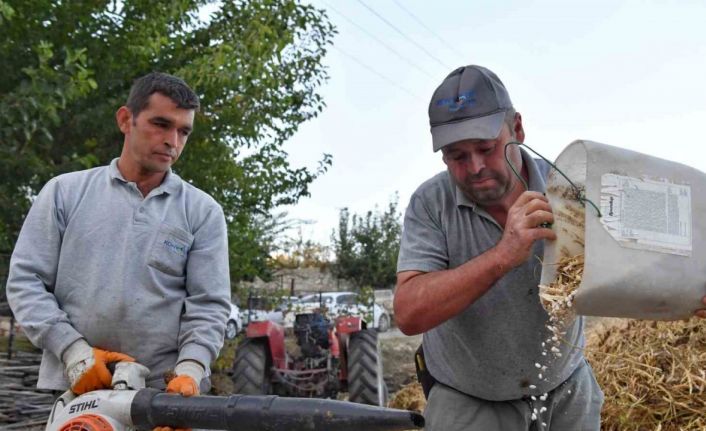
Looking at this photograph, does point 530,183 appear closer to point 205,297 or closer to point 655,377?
point 205,297

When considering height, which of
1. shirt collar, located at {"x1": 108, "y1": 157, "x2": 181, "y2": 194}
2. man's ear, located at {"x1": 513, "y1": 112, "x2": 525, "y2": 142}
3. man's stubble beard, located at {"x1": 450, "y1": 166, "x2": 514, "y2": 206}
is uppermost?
man's ear, located at {"x1": 513, "y1": 112, "x2": 525, "y2": 142}

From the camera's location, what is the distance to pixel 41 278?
102 inches

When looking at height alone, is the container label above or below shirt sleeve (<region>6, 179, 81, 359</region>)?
above

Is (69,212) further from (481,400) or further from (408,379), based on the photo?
(408,379)

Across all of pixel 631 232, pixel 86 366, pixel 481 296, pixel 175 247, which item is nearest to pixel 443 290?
pixel 481 296

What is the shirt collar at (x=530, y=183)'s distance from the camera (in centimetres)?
248

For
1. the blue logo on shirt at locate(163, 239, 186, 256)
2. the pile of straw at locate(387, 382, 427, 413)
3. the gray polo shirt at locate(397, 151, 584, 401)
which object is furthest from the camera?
the pile of straw at locate(387, 382, 427, 413)

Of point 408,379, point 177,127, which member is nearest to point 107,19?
point 177,127

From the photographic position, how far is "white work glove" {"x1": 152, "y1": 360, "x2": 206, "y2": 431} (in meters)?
2.33

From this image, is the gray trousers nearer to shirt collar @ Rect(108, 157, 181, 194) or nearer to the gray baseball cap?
the gray baseball cap

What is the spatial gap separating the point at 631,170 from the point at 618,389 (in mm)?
2486

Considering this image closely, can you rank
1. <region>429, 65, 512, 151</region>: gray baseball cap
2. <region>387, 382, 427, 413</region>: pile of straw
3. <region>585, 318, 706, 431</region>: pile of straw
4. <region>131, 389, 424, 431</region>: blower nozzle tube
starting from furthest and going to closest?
<region>387, 382, 427, 413</region>: pile of straw < <region>585, 318, 706, 431</region>: pile of straw < <region>429, 65, 512, 151</region>: gray baseball cap < <region>131, 389, 424, 431</region>: blower nozzle tube

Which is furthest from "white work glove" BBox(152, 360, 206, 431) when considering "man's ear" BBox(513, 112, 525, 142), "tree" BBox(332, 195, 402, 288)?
"tree" BBox(332, 195, 402, 288)

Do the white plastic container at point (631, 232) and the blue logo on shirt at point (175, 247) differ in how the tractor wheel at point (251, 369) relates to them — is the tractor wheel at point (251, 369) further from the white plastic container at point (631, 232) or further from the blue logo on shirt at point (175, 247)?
the white plastic container at point (631, 232)
